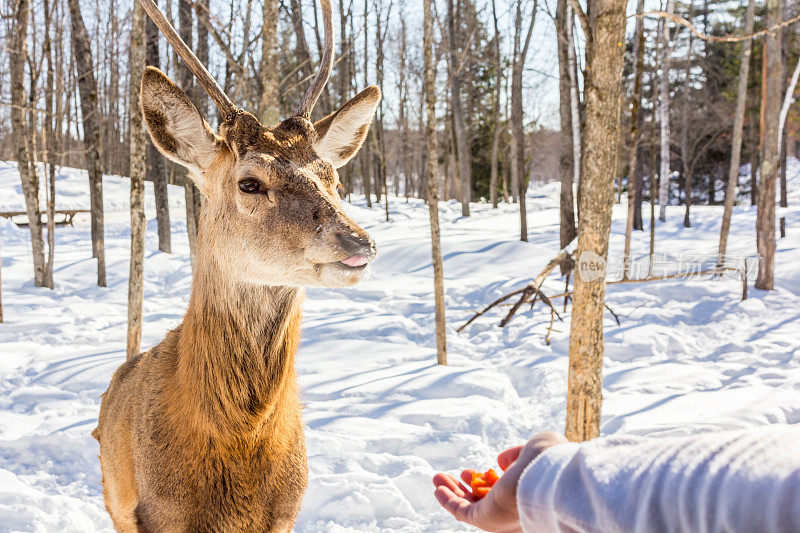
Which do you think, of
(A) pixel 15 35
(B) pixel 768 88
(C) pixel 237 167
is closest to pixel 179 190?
(A) pixel 15 35

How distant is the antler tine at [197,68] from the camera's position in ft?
7.28

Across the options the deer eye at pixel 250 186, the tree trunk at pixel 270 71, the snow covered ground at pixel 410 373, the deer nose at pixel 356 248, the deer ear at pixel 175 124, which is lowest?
the snow covered ground at pixel 410 373

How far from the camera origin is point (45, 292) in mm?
11477

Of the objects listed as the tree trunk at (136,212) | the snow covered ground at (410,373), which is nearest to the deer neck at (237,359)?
the snow covered ground at (410,373)

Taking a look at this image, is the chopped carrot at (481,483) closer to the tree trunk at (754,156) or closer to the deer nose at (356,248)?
the deer nose at (356,248)

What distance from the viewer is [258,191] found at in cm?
200

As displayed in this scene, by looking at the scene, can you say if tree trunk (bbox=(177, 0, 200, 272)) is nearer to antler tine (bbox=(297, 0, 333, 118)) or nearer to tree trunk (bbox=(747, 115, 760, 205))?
antler tine (bbox=(297, 0, 333, 118))

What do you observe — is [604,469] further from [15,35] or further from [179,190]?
[179,190]

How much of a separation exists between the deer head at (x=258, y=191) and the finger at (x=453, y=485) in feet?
2.19

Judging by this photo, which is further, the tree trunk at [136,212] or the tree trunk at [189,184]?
the tree trunk at [189,184]

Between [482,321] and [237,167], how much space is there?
7.67 meters

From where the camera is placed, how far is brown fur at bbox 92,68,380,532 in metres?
1.96

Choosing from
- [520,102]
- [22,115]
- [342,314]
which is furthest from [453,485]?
[520,102]

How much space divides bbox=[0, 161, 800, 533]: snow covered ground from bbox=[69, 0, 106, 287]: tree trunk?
1062 millimetres
